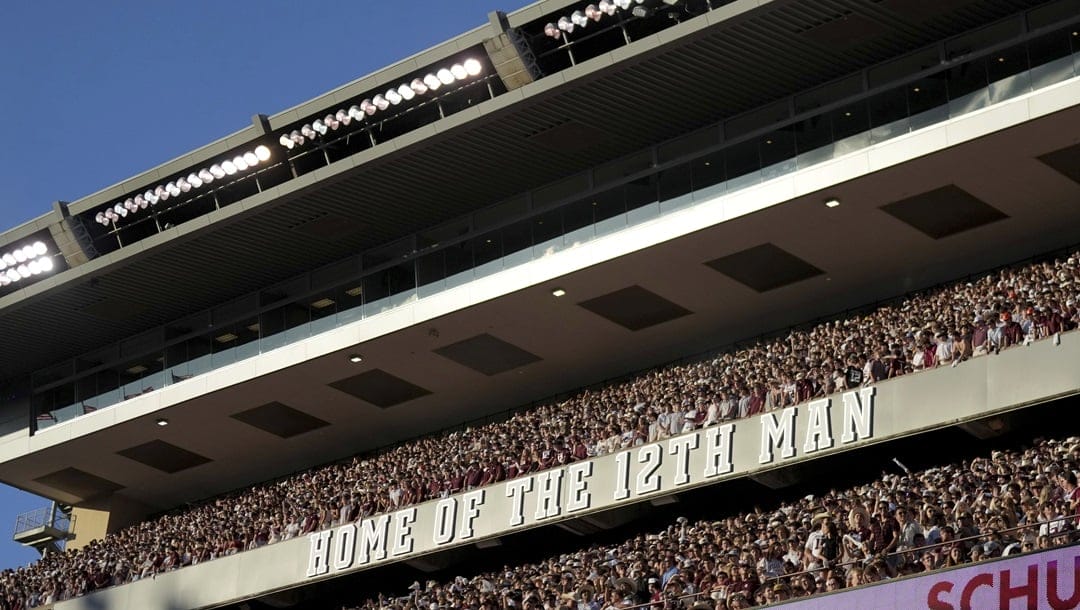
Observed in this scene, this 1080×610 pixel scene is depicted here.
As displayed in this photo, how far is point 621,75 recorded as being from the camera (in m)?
→ 29.6

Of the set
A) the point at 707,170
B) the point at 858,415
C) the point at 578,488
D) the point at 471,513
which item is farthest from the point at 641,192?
the point at 858,415

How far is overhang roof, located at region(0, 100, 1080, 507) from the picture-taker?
28.5 metres

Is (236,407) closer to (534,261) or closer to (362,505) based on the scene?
(362,505)

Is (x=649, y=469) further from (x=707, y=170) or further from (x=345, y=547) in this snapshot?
(x=345, y=547)

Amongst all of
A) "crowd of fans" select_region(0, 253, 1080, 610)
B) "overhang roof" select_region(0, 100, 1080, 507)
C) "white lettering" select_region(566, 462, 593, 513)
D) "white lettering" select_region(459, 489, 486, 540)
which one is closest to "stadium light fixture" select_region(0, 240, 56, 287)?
"overhang roof" select_region(0, 100, 1080, 507)

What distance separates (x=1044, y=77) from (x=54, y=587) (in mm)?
22227

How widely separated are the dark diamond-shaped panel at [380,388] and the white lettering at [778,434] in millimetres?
10841

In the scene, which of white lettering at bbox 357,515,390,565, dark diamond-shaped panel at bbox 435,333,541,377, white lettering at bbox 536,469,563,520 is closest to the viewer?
white lettering at bbox 536,469,563,520

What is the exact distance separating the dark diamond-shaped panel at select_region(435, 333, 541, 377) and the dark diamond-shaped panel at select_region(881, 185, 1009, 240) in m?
8.43

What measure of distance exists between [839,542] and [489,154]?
1222cm

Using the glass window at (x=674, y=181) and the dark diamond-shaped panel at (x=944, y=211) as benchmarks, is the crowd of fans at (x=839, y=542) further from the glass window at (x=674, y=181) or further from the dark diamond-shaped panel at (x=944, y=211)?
the glass window at (x=674, y=181)

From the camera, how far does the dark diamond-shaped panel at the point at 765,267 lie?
3075cm

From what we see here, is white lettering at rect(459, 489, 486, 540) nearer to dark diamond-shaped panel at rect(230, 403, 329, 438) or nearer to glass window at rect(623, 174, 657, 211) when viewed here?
glass window at rect(623, 174, 657, 211)

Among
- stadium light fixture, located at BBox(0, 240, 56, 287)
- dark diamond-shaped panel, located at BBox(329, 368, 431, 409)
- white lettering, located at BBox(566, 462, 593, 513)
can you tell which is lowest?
white lettering, located at BBox(566, 462, 593, 513)
